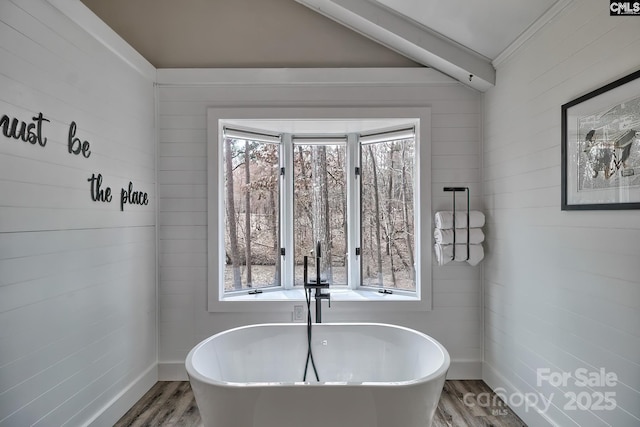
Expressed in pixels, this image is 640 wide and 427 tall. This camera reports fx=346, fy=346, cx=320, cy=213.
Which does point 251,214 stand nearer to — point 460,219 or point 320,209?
point 320,209

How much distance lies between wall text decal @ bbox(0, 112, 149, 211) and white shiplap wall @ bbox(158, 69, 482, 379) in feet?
1.20

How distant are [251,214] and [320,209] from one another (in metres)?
0.62

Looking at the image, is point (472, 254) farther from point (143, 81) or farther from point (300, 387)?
point (143, 81)

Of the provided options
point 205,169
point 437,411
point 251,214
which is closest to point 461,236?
point 437,411

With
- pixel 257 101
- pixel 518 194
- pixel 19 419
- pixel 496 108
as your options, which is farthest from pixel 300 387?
pixel 496 108

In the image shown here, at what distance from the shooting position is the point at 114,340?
2.15m

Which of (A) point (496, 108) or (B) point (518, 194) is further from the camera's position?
(A) point (496, 108)

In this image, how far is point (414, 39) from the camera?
2.38 meters

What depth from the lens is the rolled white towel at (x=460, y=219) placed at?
98.5 inches

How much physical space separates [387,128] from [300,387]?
2.18 metres

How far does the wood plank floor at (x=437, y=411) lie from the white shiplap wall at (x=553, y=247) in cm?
13

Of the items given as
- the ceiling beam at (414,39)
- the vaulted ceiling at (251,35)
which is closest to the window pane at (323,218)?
the vaulted ceiling at (251,35)

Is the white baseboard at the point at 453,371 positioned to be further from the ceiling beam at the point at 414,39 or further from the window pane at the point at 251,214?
the ceiling beam at the point at 414,39

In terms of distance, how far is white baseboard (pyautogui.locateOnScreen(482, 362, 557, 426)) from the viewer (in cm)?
195
